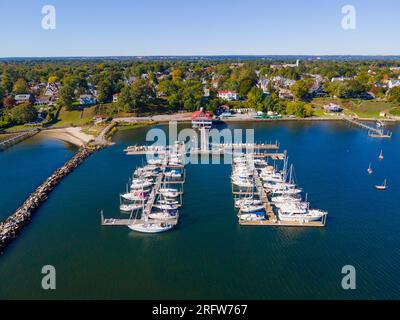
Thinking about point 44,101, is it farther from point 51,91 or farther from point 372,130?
point 372,130

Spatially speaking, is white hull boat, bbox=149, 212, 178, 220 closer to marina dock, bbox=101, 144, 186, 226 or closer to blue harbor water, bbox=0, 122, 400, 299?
marina dock, bbox=101, 144, 186, 226

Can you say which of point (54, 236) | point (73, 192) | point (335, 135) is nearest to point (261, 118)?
point (335, 135)

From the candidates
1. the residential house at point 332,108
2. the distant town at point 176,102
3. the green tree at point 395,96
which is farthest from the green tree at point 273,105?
the green tree at point 395,96

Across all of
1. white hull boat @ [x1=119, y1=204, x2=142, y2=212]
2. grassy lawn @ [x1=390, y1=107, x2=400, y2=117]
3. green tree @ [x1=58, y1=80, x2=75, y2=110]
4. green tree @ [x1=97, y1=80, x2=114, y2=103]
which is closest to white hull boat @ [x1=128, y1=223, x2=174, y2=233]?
white hull boat @ [x1=119, y1=204, x2=142, y2=212]

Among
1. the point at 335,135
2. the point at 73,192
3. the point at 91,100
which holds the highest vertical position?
the point at 91,100

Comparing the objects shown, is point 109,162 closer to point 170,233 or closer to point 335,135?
point 170,233

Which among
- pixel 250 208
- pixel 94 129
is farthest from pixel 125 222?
pixel 94 129

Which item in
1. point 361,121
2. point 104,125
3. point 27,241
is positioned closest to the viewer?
point 27,241
